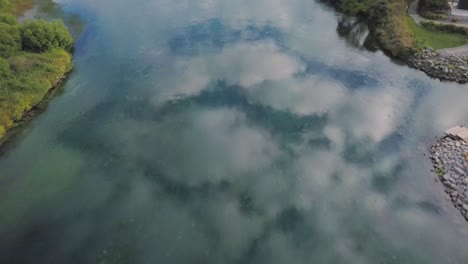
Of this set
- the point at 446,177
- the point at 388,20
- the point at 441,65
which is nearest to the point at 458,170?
the point at 446,177

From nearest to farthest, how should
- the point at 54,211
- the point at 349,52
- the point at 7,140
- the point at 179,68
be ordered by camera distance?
the point at 54,211 < the point at 7,140 < the point at 179,68 < the point at 349,52

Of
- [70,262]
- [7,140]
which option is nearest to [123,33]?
[7,140]

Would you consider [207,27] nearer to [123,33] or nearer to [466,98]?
[123,33]

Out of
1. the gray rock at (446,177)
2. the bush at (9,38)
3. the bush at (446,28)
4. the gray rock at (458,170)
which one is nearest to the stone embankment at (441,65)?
the bush at (446,28)

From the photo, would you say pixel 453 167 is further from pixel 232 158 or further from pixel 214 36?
pixel 214 36

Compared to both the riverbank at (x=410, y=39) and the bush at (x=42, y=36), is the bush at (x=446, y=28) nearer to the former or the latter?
the riverbank at (x=410, y=39)

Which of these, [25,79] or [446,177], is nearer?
[446,177]
